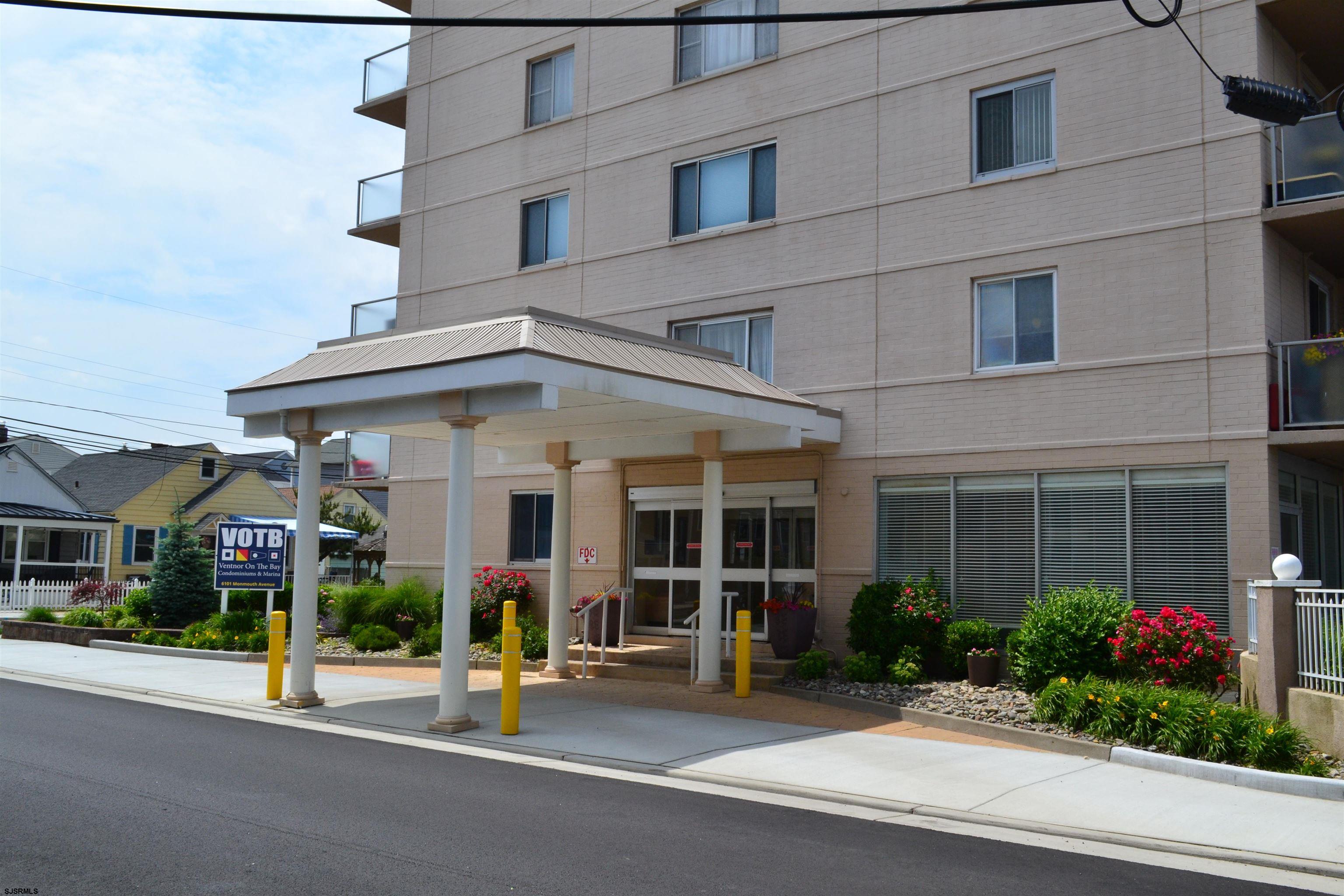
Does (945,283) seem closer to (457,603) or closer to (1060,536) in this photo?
(1060,536)

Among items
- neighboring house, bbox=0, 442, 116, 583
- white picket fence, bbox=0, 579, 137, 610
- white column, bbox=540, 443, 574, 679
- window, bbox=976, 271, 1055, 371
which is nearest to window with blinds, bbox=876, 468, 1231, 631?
window, bbox=976, 271, 1055, 371

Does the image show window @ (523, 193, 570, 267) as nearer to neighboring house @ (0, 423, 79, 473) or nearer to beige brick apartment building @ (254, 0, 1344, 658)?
beige brick apartment building @ (254, 0, 1344, 658)

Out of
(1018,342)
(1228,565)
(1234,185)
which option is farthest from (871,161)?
(1228,565)

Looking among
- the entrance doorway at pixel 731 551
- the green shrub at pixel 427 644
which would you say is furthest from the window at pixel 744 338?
the green shrub at pixel 427 644

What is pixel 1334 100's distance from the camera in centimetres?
1714

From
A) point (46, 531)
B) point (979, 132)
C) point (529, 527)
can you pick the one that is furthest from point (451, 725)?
point (46, 531)

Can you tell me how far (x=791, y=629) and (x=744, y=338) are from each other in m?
5.37

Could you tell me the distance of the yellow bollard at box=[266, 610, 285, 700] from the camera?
50.1ft

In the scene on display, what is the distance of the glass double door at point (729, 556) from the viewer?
1842 cm

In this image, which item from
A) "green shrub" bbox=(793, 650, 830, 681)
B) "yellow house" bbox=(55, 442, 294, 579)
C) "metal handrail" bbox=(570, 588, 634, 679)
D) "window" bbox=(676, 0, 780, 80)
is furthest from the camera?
"yellow house" bbox=(55, 442, 294, 579)

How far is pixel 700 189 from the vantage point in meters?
20.5

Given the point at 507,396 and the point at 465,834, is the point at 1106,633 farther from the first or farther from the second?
the point at 465,834

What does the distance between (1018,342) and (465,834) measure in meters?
11.6

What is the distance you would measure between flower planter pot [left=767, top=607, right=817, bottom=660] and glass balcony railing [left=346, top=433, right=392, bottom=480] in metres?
11.0
